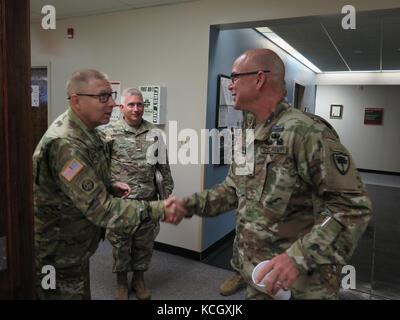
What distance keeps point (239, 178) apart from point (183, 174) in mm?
1851

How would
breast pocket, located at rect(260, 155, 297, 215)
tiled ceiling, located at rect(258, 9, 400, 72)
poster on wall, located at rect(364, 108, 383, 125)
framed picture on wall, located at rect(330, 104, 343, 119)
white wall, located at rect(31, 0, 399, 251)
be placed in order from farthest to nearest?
framed picture on wall, located at rect(330, 104, 343, 119)
poster on wall, located at rect(364, 108, 383, 125)
tiled ceiling, located at rect(258, 9, 400, 72)
white wall, located at rect(31, 0, 399, 251)
breast pocket, located at rect(260, 155, 297, 215)

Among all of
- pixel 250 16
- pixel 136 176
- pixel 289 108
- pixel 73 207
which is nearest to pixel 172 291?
pixel 136 176

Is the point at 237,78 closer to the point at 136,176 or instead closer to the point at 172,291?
the point at 136,176

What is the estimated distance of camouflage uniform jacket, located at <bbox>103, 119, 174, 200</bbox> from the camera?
2.73 m

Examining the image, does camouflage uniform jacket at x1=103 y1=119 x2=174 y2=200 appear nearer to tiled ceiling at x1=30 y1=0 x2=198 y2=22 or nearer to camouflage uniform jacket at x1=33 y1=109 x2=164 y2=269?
camouflage uniform jacket at x1=33 y1=109 x2=164 y2=269

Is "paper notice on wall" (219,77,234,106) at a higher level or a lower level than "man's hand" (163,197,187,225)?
higher

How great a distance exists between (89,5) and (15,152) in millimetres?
3016

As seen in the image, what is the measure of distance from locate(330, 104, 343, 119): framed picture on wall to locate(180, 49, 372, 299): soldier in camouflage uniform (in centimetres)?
889

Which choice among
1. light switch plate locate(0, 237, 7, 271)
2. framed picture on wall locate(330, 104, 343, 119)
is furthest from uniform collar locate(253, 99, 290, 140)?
framed picture on wall locate(330, 104, 343, 119)

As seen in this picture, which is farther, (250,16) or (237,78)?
(250,16)

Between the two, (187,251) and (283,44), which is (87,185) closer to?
(187,251)

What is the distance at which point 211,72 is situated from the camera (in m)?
3.16

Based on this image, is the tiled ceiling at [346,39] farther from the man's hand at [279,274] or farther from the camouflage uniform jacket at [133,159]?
the man's hand at [279,274]

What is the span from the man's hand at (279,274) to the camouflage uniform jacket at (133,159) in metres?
1.71
